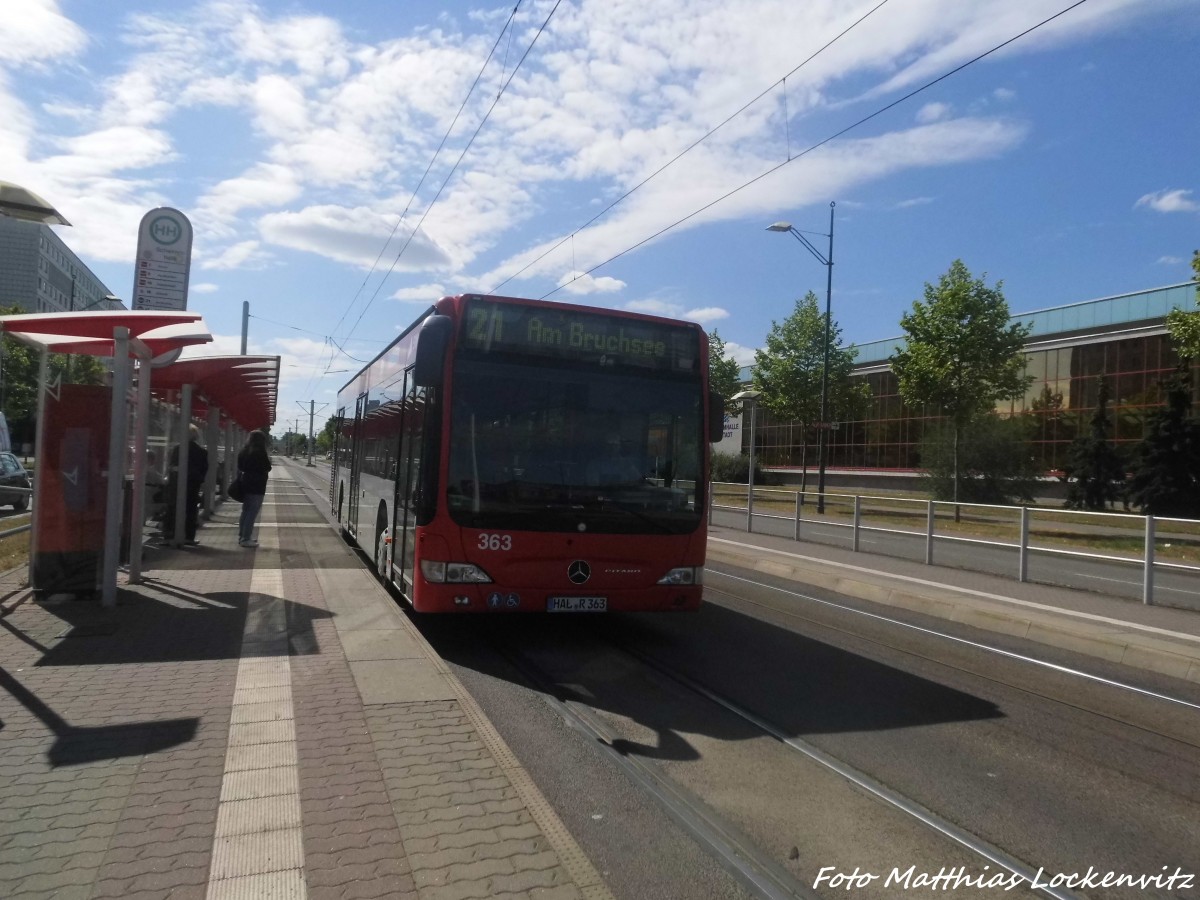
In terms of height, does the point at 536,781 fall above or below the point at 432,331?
below

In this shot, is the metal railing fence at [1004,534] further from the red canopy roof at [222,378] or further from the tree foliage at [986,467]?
the tree foliage at [986,467]

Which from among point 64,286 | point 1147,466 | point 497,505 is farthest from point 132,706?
point 64,286

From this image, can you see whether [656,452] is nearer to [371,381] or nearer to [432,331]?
[432,331]

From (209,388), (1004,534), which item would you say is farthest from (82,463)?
(1004,534)

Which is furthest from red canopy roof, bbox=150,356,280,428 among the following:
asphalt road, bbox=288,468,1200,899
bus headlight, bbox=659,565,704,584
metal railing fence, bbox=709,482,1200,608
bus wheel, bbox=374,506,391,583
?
metal railing fence, bbox=709,482,1200,608

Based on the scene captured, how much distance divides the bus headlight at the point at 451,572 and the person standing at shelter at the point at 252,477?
25.0ft

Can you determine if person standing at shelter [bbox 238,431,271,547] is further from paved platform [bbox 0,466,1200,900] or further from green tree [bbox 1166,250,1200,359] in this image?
green tree [bbox 1166,250,1200,359]

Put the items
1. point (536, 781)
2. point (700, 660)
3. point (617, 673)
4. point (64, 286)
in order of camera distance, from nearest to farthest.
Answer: point (536, 781) < point (617, 673) < point (700, 660) < point (64, 286)

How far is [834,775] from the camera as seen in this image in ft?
17.3

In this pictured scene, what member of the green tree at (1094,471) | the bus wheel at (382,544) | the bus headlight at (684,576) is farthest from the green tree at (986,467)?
the bus headlight at (684,576)

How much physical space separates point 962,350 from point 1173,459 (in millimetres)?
9845

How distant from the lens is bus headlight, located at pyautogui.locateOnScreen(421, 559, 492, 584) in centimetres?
788

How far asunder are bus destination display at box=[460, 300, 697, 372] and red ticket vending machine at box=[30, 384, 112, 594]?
4119mm

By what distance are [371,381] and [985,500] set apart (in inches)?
1021
